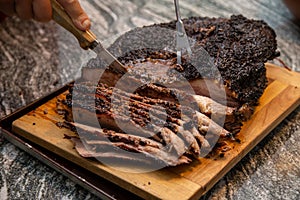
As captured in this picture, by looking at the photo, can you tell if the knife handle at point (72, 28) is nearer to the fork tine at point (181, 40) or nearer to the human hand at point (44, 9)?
the human hand at point (44, 9)

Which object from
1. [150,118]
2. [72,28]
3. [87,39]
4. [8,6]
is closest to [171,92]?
[150,118]

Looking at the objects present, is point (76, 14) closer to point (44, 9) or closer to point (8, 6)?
→ point (44, 9)

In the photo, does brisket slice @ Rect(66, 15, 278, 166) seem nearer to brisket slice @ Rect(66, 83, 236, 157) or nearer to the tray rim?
brisket slice @ Rect(66, 83, 236, 157)

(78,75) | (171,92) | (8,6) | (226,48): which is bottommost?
(78,75)

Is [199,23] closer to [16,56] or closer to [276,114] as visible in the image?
[276,114]

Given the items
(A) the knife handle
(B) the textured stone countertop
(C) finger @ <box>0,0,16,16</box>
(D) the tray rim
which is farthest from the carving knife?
(B) the textured stone countertop

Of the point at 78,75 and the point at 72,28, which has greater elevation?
the point at 72,28

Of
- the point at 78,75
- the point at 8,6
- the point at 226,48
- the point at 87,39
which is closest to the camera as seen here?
the point at 87,39
